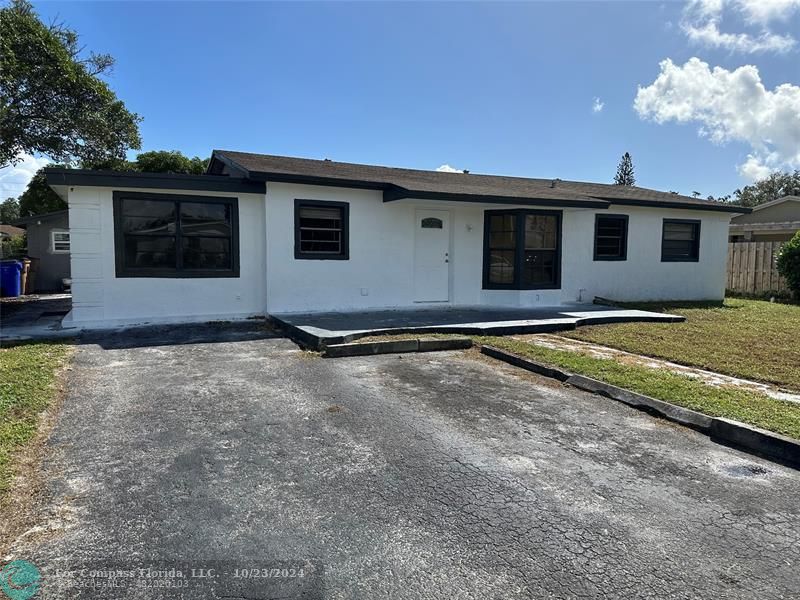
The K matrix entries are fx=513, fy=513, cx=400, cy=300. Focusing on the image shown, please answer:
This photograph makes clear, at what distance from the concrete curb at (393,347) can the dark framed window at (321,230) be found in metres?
3.53

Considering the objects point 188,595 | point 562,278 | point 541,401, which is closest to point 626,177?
point 562,278

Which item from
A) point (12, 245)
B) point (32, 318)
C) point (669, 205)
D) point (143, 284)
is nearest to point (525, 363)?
point (143, 284)

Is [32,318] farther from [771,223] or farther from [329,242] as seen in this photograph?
[771,223]

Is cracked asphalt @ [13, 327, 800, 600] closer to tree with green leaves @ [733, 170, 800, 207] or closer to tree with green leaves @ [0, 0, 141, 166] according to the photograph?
tree with green leaves @ [0, 0, 141, 166]

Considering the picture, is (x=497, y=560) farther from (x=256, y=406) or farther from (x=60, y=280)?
(x=60, y=280)

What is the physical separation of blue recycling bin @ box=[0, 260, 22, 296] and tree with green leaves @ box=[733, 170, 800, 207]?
6794cm

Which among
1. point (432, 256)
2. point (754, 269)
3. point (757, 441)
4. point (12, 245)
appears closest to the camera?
point (757, 441)

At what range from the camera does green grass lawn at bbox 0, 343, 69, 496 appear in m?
3.69

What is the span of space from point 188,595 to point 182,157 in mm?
32090

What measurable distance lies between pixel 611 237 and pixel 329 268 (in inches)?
296

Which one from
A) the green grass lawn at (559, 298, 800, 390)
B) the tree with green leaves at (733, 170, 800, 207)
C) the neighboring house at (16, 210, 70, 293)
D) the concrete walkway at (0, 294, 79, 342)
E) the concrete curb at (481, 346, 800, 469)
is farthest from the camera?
the tree with green leaves at (733, 170, 800, 207)

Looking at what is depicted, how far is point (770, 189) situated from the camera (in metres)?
61.4

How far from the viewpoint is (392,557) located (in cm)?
252

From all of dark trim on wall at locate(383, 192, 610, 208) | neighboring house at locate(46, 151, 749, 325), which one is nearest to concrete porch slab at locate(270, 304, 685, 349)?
neighboring house at locate(46, 151, 749, 325)
